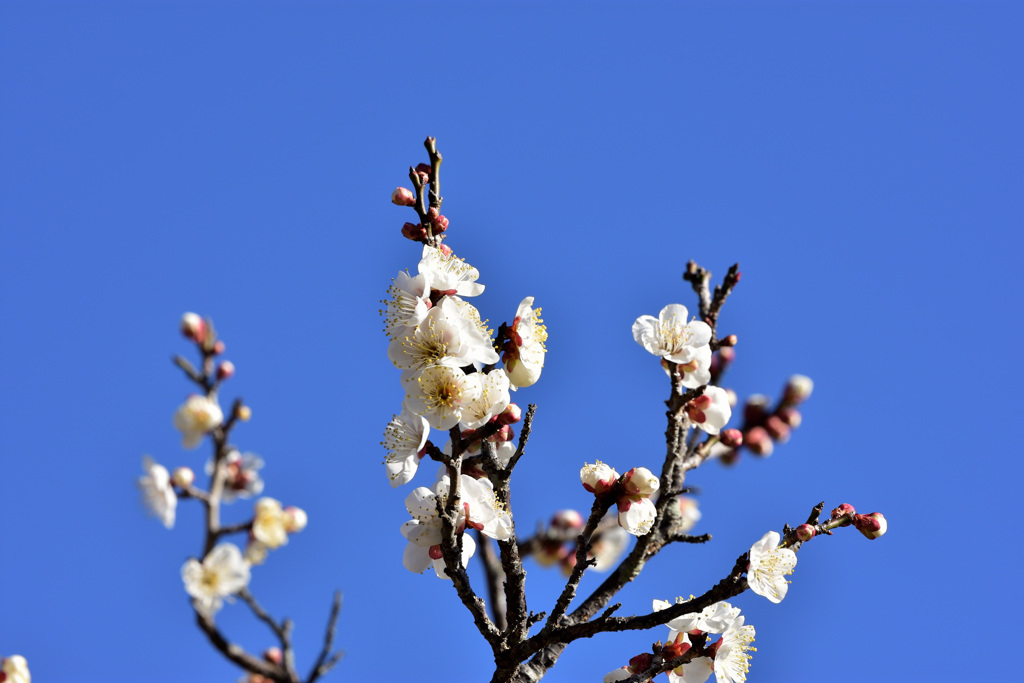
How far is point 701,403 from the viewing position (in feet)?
9.93

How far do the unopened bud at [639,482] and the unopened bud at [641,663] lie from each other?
1.56 ft

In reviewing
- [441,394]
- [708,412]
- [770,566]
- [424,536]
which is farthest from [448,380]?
[708,412]

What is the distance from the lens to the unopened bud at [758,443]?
530 cm

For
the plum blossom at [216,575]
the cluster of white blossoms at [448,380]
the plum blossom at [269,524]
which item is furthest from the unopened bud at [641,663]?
the plum blossom at [269,524]

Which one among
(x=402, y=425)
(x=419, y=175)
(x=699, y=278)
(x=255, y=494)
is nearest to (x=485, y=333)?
(x=402, y=425)

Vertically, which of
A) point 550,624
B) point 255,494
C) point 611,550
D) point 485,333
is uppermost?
point 611,550

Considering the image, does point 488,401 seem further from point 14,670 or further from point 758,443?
point 758,443

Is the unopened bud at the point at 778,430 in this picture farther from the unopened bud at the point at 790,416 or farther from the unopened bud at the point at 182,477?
the unopened bud at the point at 182,477

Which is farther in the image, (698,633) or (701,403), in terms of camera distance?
(701,403)

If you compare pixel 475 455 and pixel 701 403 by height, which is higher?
pixel 701 403

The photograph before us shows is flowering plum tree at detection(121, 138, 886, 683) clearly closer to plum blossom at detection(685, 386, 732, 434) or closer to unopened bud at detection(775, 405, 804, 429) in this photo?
plum blossom at detection(685, 386, 732, 434)

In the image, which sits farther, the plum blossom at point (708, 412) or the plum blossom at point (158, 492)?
the plum blossom at point (158, 492)

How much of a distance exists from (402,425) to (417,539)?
337 millimetres

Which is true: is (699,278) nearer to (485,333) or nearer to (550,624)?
(485,333)
